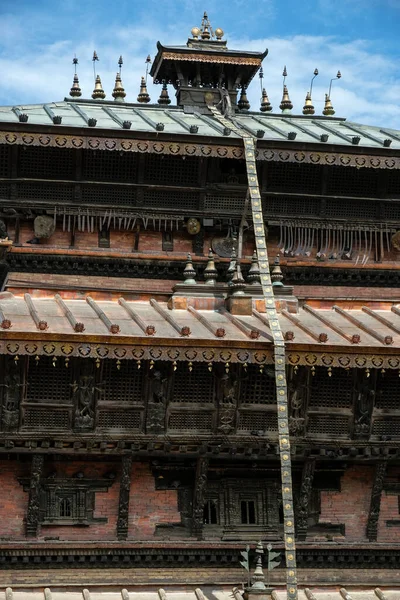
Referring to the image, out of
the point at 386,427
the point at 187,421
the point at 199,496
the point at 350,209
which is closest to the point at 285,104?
the point at 350,209

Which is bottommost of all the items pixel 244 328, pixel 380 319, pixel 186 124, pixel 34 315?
pixel 244 328

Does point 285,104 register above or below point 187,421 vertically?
above

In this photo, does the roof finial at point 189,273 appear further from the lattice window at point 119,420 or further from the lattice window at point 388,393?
the lattice window at point 388,393

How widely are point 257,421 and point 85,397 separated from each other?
Result: 254cm

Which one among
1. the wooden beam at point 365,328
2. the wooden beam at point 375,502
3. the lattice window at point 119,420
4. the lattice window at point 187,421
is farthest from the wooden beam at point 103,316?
the wooden beam at point 375,502

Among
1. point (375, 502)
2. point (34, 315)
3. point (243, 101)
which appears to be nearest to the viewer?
point (34, 315)

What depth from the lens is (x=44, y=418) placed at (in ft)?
63.6

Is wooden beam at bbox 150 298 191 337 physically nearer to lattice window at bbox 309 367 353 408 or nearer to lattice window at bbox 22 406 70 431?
lattice window at bbox 22 406 70 431

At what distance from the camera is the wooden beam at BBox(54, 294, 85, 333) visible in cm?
1869

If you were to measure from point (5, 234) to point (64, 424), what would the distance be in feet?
11.2

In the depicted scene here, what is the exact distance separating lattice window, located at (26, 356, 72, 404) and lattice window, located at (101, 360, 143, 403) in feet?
1.71

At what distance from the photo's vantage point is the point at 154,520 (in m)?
20.2

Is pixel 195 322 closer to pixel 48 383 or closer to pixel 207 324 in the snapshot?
pixel 207 324

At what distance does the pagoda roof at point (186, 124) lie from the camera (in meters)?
21.5
